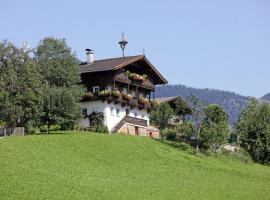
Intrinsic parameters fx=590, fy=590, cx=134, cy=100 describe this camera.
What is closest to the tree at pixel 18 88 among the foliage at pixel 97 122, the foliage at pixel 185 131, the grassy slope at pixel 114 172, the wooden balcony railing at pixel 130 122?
the grassy slope at pixel 114 172

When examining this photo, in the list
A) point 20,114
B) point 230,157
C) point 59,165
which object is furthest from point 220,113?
point 59,165

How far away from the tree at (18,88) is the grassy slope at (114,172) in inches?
197

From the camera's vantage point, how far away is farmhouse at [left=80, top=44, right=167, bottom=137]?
64.2 meters

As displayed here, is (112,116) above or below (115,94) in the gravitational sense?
below

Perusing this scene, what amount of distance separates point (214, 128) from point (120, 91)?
43.0 ft

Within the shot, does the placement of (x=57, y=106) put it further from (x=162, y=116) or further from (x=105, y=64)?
(x=162, y=116)

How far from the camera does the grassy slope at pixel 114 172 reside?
3105cm

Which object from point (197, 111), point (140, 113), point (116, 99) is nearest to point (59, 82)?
point (116, 99)

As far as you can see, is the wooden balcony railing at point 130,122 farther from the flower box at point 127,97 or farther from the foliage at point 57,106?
the foliage at point 57,106

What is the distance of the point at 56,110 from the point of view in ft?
182

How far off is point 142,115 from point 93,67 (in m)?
8.83

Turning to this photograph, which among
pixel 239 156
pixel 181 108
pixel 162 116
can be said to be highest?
pixel 181 108

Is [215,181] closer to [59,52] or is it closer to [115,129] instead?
[115,129]

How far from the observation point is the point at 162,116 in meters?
63.5
